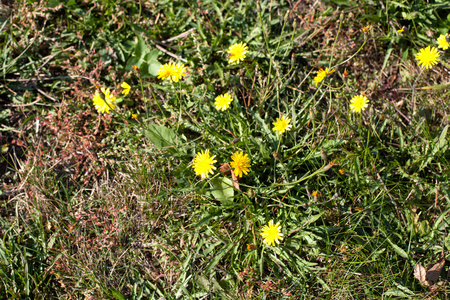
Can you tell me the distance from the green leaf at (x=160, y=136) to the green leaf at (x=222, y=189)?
1.46ft

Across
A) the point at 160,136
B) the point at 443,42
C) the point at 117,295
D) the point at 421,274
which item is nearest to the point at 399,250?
the point at 421,274

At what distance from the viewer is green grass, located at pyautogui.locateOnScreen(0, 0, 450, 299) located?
2.22 metres

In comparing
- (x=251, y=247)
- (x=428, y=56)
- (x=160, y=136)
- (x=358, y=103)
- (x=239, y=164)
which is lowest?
(x=251, y=247)

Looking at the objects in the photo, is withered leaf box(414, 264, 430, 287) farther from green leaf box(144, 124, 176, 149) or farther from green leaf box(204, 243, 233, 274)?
green leaf box(144, 124, 176, 149)

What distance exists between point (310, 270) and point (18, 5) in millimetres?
3344

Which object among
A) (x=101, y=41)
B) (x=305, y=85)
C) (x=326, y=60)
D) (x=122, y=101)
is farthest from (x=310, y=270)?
(x=101, y=41)

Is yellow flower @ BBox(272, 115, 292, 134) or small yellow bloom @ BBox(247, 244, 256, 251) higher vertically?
yellow flower @ BBox(272, 115, 292, 134)

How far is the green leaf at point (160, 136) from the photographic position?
2404mm

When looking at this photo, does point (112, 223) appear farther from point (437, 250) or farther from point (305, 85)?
point (437, 250)

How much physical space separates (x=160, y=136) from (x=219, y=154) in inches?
17.7

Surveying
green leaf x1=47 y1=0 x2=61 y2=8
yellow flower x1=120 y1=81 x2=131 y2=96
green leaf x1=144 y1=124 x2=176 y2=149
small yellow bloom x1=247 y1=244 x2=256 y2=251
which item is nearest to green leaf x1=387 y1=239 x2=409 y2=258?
small yellow bloom x1=247 y1=244 x2=256 y2=251

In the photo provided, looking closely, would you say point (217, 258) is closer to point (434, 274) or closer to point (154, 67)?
point (434, 274)

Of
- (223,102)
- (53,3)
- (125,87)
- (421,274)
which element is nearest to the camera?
(421,274)

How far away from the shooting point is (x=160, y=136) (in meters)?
2.45
